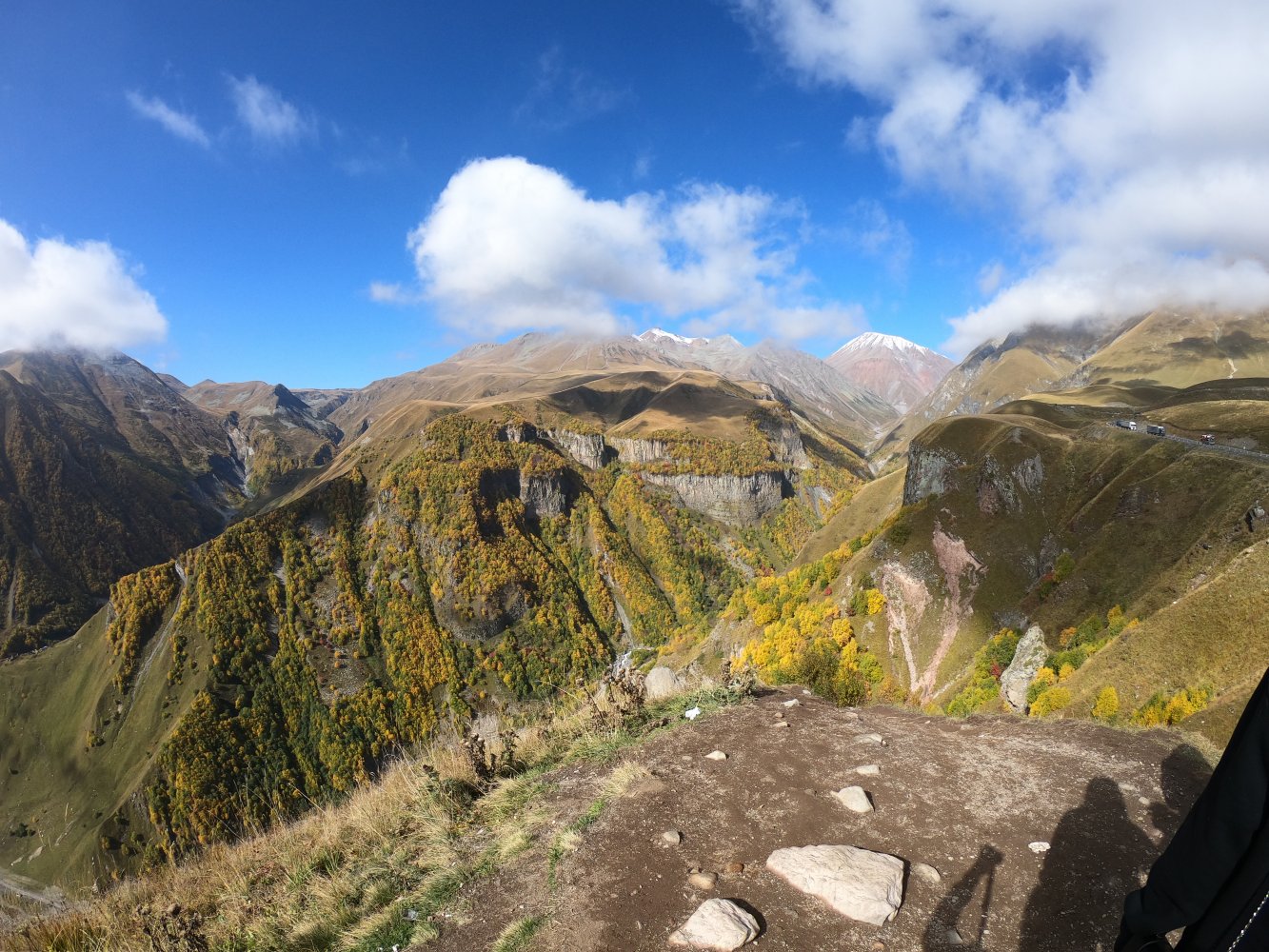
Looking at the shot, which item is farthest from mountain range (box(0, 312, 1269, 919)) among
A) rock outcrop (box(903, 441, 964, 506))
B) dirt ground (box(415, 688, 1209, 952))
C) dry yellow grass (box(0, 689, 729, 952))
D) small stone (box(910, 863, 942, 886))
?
small stone (box(910, 863, 942, 886))

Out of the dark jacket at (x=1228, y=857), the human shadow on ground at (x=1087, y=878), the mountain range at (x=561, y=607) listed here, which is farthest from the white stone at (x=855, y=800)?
the mountain range at (x=561, y=607)

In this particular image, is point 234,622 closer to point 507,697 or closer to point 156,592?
point 156,592

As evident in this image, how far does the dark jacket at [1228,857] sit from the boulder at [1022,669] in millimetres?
37930

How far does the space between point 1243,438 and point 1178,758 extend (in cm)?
8045

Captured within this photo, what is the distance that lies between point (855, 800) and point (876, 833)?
0.69m

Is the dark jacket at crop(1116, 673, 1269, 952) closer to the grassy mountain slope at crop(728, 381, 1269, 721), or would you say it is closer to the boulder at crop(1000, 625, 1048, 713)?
the grassy mountain slope at crop(728, 381, 1269, 721)

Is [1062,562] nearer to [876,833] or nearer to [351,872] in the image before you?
[876,833]

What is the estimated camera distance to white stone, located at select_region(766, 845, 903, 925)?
5.80 meters

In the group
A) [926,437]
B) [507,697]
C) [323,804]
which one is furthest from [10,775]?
[926,437]

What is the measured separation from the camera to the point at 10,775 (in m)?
112

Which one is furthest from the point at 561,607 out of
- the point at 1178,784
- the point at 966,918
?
the point at 966,918

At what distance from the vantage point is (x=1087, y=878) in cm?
631

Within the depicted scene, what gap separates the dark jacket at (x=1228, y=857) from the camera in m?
2.66

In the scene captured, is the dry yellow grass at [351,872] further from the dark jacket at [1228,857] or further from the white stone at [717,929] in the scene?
the dark jacket at [1228,857]
